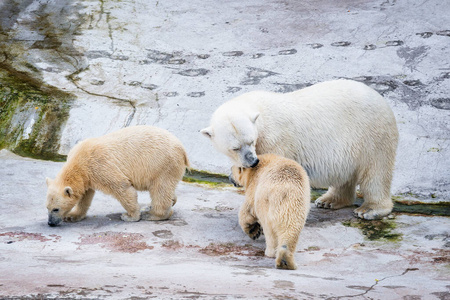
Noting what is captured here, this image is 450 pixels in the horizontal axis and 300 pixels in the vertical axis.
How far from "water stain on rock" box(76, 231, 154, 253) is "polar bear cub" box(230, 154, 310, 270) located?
897 millimetres

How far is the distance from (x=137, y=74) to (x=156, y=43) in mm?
1087

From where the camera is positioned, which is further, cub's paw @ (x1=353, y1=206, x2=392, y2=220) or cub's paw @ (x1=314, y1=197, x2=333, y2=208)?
cub's paw @ (x1=314, y1=197, x2=333, y2=208)

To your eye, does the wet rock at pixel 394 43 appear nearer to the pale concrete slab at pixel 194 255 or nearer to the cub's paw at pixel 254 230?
the pale concrete slab at pixel 194 255

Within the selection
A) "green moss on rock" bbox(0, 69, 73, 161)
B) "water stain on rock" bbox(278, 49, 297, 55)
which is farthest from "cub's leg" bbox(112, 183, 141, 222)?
"water stain on rock" bbox(278, 49, 297, 55)

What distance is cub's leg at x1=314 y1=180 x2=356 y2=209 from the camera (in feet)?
19.9

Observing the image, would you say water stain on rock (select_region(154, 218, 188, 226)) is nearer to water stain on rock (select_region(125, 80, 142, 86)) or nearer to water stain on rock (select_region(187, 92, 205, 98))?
water stain on rock (select_region(187, 92, 205, 98))

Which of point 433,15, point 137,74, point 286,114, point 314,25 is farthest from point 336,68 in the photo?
point 286,114

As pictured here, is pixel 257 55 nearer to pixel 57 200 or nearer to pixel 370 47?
pixel 370 47

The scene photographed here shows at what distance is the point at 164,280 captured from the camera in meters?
3.43

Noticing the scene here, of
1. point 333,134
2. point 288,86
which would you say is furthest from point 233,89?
point 333,134

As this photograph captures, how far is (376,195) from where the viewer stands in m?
5.72

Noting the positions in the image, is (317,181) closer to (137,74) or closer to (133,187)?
(133,187)

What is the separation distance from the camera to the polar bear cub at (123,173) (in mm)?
5258

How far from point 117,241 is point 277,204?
1.45 meters
